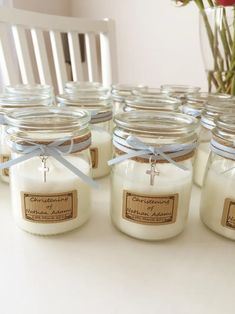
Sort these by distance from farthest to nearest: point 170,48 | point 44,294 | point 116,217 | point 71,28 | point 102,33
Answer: point 170,48
point 102,33
point 71,28
point 116,217
point 44,294

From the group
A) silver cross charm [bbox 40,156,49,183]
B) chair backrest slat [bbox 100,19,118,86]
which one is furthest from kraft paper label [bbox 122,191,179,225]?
chair backrest slat [bbox 100,19,118,86]

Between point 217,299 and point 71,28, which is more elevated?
point 71,28

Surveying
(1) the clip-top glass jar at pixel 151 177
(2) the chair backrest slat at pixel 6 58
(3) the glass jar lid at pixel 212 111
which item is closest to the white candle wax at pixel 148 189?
(1) the clip-top glass jar at pixel 151 177

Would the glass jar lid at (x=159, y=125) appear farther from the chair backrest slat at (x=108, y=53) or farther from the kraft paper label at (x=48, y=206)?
the chair backrest slat at (x=108, y=53)

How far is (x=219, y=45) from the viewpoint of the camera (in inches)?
27.1

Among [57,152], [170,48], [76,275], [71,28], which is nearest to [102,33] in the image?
[71,28]

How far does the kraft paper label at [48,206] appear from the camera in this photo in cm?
41

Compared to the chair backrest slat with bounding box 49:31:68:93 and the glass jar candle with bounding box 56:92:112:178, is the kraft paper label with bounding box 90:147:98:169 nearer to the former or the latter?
the glass jar candle with bounding box 56:92:112:178

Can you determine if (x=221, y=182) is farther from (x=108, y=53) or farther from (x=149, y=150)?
(x=108, y=53)

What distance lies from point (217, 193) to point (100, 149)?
0.23m

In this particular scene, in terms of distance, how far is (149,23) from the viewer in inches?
60.3

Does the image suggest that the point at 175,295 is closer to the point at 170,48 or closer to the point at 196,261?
the point at 196,261

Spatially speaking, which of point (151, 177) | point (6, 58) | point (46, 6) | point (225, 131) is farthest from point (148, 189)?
point (46, 6)

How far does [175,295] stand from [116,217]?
0.44 ft
